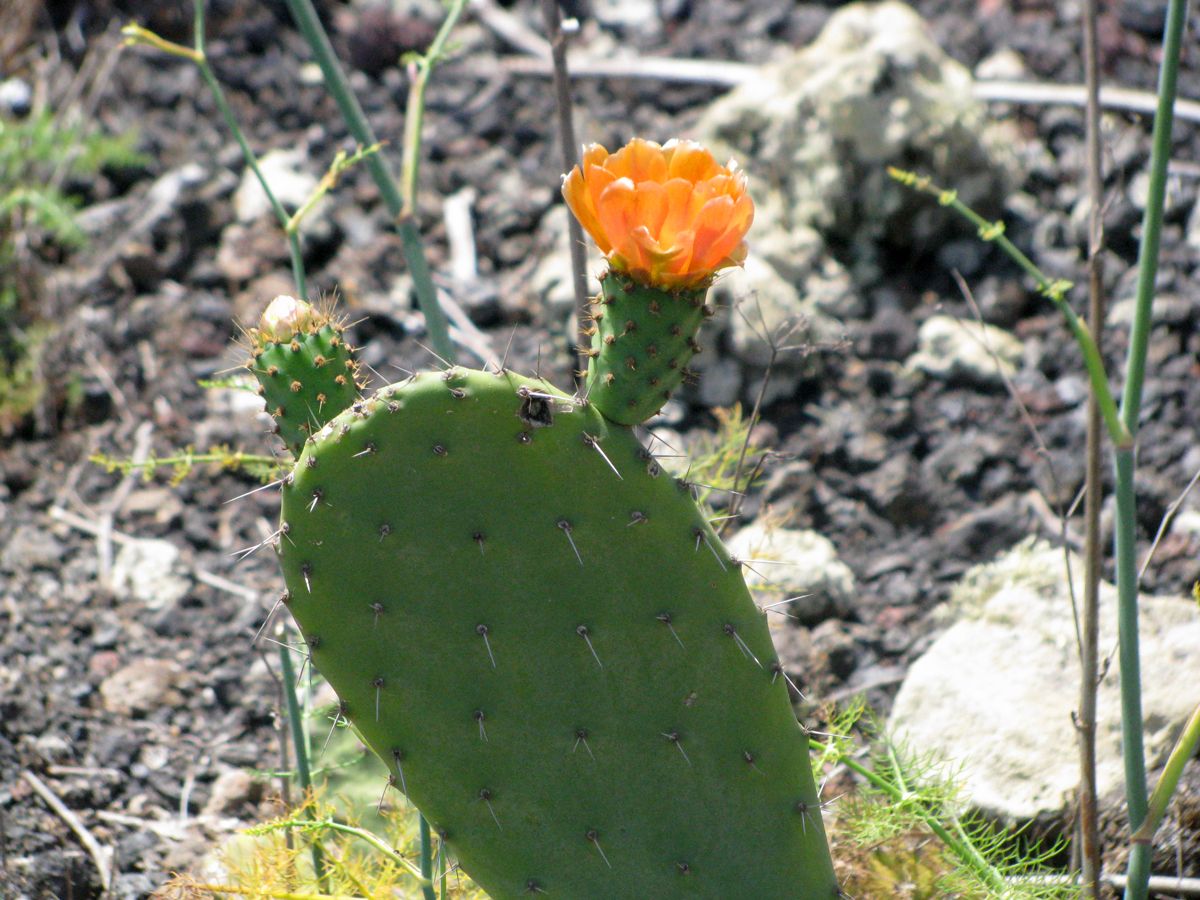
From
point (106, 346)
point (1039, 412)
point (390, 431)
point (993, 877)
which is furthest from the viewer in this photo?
point (106, 346)

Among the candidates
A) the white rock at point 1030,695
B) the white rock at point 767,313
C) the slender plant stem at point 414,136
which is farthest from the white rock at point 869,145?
the slender plant stem at point 414,136

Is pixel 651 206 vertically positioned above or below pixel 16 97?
below

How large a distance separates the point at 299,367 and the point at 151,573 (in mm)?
1623

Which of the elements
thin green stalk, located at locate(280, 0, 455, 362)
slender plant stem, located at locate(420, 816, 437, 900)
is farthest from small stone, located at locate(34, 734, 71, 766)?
thin green stalk, located at locate(280, 0, 455, 362)

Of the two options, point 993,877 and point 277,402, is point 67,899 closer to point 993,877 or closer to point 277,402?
point 277,402

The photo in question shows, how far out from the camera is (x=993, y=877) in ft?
5.32

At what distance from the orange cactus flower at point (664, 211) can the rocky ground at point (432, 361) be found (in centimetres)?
74

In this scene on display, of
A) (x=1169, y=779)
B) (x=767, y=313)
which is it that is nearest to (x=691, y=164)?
(x=1169, y=779)

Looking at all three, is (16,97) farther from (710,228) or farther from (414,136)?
(710,228)

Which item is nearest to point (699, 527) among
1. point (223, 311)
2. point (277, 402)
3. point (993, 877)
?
point (277, 402)

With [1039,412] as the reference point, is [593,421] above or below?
above

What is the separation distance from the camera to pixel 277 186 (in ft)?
11.7

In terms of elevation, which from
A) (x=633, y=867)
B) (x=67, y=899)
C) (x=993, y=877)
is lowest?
(x=67, y=899)

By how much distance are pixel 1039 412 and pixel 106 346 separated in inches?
98.2
